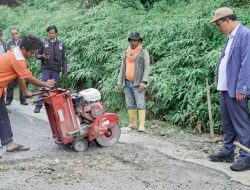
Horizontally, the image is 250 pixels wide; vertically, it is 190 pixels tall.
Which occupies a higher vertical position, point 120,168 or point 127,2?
point 127,2

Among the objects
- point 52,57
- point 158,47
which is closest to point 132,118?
point 158,47

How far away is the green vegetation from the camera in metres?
9.29

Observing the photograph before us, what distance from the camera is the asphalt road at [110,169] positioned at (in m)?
5.72

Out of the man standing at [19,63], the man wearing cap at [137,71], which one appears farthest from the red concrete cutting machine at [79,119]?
the man wearing cap at [137,71]

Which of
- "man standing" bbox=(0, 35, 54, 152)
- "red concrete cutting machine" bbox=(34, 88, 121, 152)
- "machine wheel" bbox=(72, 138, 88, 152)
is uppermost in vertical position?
"man standing" bbox=(0, 35, 54, 152)

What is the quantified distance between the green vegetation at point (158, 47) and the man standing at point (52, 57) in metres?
1.26

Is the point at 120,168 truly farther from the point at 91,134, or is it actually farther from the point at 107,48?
the point at 107,48

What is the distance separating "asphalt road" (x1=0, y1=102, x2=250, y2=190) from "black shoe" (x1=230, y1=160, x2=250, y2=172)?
210 mm

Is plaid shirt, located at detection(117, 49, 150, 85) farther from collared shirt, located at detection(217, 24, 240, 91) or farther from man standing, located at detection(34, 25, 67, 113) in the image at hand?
man standing, located at detection(34, 25, 67, 113)

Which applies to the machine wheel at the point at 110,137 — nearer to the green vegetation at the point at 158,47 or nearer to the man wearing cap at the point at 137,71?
the man wearing cap at the point at 137,71

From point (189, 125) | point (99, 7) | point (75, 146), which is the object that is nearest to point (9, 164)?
point (75, 146)

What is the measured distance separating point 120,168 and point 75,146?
3.63 feet

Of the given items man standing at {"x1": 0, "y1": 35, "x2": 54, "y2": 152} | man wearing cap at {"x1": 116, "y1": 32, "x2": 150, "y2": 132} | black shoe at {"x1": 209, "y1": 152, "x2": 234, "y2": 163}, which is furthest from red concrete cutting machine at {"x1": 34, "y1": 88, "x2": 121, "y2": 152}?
black shoe at {"x1": 209, "y1": 152, "x2": 234, "y2": 163}

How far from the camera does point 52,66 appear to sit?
1080cm
